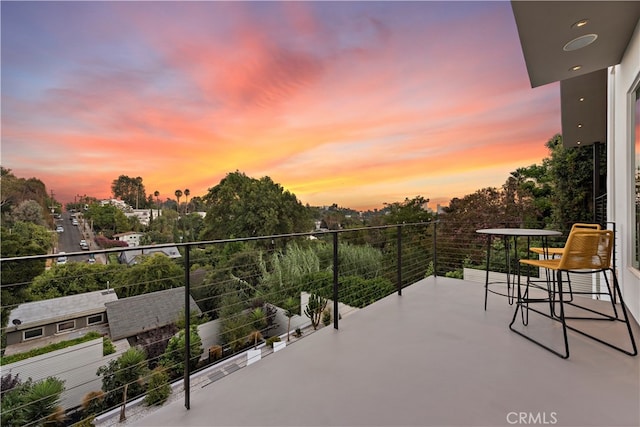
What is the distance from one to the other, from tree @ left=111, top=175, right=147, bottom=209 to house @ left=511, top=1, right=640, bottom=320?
58.6 ft

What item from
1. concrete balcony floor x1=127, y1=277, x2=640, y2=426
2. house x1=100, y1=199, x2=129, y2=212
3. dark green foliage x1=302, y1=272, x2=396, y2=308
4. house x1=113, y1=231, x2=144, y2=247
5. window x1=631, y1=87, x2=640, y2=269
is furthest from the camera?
house x1=113, y1=231, x2=144, y2=247

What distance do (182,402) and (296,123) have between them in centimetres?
1024

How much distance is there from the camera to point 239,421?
1.40 m

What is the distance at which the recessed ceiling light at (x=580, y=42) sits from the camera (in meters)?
2.33

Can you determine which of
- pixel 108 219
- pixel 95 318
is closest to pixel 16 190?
pixel 108 219

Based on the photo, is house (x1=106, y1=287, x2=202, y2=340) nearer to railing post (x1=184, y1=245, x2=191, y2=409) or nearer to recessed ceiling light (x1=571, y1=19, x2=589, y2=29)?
railing post (x1=184, y1=245, x2=191, y2=409)

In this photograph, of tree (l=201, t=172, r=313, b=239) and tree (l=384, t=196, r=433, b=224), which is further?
tree (l=201, t=172, r=313, b=239)

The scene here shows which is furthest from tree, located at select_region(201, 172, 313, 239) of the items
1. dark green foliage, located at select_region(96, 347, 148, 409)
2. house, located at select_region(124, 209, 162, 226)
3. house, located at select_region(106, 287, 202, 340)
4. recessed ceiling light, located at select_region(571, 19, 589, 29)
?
recessed ceiling light, located at select_region(571, 19, 589, 29)

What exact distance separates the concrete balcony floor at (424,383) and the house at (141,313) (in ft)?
26.1

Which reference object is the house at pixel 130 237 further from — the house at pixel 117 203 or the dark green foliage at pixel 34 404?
the dark green foliage at pixel 34 404

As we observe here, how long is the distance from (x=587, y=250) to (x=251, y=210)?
1793cm

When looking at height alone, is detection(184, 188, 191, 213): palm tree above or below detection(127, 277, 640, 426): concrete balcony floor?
above

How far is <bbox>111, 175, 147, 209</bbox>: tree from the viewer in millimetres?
15870

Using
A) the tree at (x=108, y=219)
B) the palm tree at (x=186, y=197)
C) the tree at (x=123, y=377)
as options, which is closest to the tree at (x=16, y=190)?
the tree at (x=108, y=219)
